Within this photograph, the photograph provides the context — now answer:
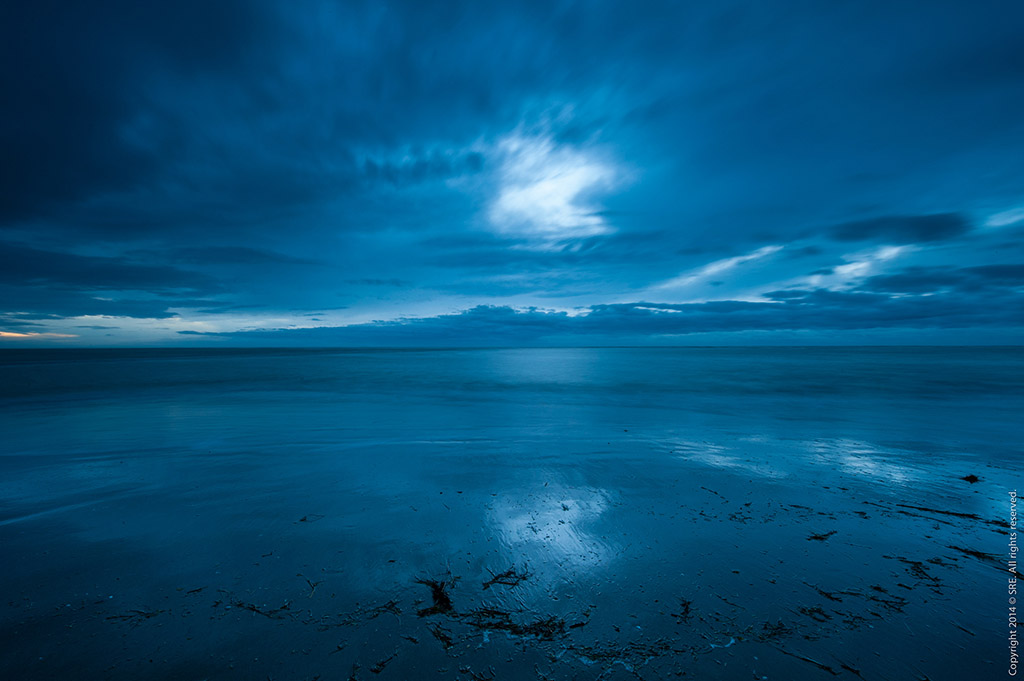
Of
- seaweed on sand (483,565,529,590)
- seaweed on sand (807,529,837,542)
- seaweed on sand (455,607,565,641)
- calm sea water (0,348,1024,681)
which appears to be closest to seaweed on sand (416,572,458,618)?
calm sea water (0,348,1024,681)

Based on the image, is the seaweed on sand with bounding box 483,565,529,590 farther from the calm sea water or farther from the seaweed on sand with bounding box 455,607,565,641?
the seaweed on sand with bounding box 455,607,565,641

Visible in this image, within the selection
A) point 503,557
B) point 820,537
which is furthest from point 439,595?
point 820,537

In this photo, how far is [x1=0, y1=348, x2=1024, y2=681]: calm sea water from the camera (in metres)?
2.84

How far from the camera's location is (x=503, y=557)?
408 centimetres

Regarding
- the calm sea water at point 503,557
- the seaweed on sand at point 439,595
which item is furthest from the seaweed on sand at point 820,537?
the seaweed on sand at point 439,595

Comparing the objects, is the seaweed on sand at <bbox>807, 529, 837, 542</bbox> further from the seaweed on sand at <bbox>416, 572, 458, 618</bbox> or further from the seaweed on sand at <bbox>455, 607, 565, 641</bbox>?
the seaweed on sand at <bbox>416, 572, 458, 618</bbox>

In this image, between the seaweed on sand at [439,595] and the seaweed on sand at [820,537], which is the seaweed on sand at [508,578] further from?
the seaweed on sand at [820,537]

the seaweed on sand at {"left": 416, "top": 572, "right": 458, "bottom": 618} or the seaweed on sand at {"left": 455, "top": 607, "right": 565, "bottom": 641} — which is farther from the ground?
the seaweed on sand at {"left": 416, "top": 572, "right": 458, "bottom": 618}

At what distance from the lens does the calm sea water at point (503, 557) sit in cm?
284

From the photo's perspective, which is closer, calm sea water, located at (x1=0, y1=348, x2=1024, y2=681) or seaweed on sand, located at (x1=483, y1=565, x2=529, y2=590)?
calm sea water, located at (x1=0, y1=348, x2=1024, y2=681)

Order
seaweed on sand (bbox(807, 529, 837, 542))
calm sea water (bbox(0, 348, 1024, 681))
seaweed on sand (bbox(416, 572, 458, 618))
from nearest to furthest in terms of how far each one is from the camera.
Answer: calm sea water (bbox(0, 348, 1024, 681))
seaweed on sand (bbox(416, 572, 458, 618))
seaweed on sand (bbox(807, 529, 837, 542))

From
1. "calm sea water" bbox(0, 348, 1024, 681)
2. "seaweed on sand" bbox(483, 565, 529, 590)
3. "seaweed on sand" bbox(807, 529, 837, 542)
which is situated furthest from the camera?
"seaweed on sand" bbox(807, 529, 837, 542)

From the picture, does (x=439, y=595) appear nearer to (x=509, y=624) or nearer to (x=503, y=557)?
(x=509, y=624)

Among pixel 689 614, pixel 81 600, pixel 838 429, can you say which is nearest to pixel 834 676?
pixel 689 614
